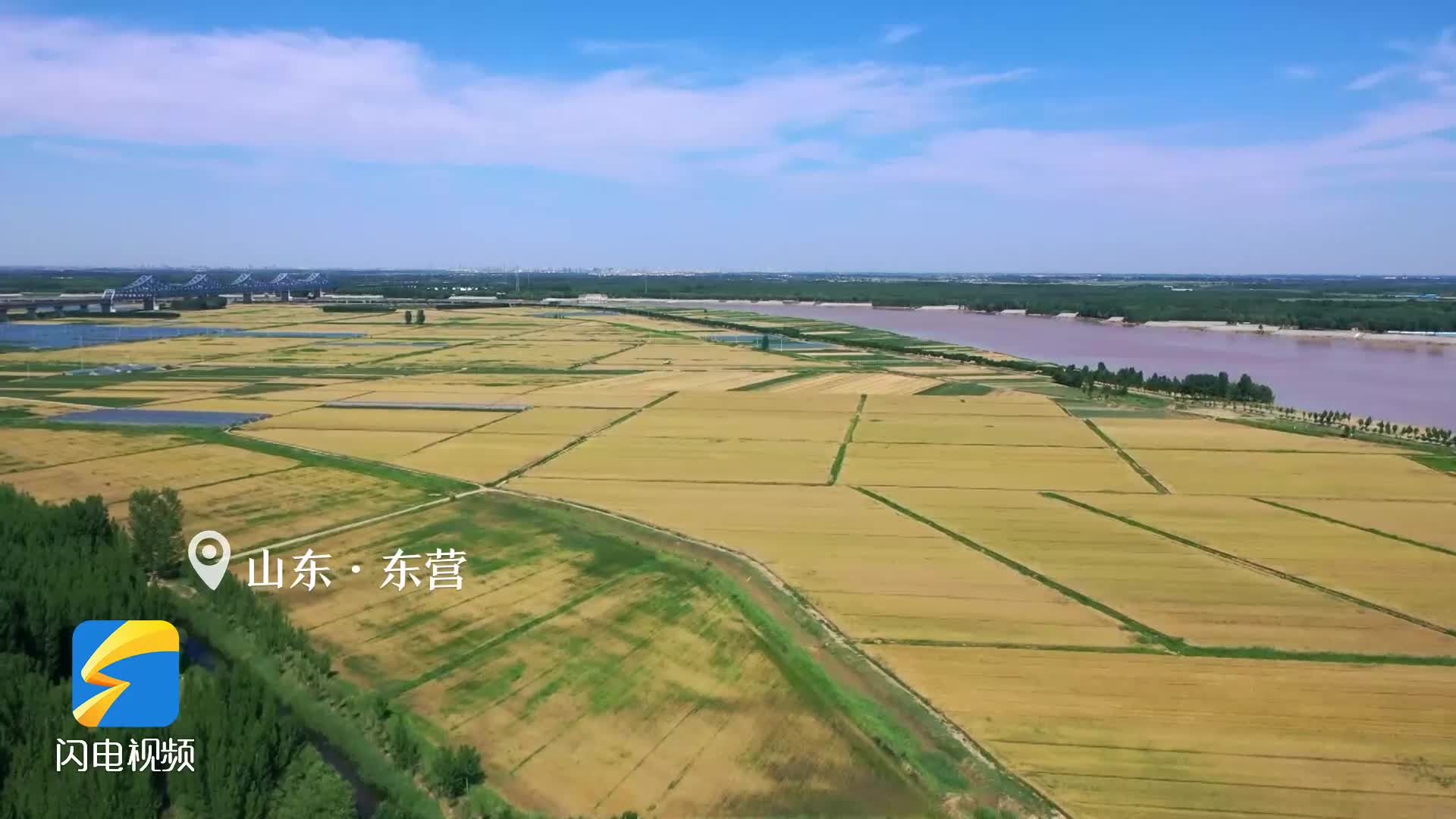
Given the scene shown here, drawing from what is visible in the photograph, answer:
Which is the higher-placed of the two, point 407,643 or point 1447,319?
point 1447,319

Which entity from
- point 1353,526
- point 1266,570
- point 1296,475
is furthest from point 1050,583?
point 1296,475

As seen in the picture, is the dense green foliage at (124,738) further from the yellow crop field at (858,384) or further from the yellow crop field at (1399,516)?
the yellow crop field at (858,384)

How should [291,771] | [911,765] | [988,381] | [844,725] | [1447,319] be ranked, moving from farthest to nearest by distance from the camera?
[1447,319] → [988,381] → [844,725] → [911,765] → [291,771]

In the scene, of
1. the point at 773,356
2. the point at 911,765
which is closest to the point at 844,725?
the point at 911,765

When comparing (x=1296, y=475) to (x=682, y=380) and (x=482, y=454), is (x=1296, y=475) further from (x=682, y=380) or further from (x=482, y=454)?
(x=682, y=380)

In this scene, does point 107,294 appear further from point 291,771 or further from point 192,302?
point 291,771

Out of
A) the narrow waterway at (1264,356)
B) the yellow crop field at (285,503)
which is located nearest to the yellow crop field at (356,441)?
the yellow crop field at (285,503)

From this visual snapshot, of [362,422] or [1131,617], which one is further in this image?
[362,422]

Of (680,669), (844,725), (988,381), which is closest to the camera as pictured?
(844,725)

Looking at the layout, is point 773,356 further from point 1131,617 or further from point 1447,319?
point 1447,319
